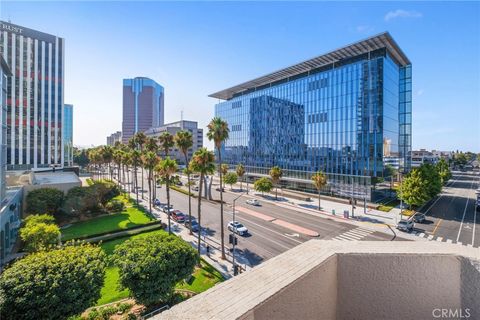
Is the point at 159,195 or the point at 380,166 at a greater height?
the point at 380,166

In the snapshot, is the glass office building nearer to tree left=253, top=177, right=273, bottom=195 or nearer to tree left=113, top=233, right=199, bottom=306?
tree left=253, top=177, right=273, bottom=195

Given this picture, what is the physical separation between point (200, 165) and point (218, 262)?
11.3 metres

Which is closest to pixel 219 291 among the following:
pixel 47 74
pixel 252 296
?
pixel 252 296

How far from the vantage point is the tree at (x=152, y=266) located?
1620 centimetres

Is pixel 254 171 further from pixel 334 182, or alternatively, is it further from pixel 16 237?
pixel 16 237

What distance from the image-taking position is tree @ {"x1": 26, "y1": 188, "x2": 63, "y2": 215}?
36531mm

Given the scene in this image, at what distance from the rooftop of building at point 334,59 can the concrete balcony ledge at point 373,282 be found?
5594 centimetres

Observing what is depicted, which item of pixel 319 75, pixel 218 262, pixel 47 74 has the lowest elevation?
pixel 218 262

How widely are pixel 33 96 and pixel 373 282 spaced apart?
9659 cm

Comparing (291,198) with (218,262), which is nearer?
(218,262)

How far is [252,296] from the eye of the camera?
4.64m

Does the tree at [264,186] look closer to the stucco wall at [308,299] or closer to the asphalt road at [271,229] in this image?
the asphalt road at [271,229]

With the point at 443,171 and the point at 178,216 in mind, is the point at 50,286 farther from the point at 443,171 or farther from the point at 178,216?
the point at 443,171

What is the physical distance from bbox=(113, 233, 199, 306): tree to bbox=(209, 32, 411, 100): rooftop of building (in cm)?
5551
